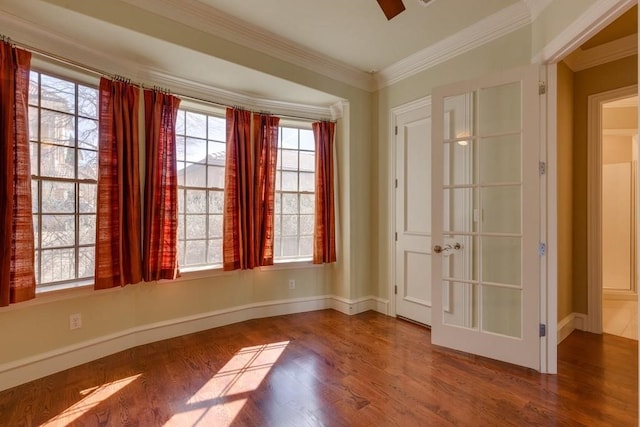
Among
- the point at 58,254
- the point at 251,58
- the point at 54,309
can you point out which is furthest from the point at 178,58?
the point at 54,309

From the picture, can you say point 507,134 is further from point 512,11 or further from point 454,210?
point 512,11

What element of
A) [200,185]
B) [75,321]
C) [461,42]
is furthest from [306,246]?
[461,42]

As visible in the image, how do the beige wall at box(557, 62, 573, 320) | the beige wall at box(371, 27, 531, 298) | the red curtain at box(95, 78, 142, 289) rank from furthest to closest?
the beige wall at box(557, 62, 573, 320), the beige wall at box(371, 27, 531, 298), the red curtain at box(95, 78, 142, 289)

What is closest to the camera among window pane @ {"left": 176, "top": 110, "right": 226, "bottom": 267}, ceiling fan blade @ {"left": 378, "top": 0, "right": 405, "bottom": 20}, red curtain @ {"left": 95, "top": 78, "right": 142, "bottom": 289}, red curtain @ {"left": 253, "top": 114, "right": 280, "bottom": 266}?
ceiling fan blade @ {"left": 378, "top": 0, "right": 405, "bottom": 20}

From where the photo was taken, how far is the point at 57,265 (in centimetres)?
248

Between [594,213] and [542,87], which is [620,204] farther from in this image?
[542,87]

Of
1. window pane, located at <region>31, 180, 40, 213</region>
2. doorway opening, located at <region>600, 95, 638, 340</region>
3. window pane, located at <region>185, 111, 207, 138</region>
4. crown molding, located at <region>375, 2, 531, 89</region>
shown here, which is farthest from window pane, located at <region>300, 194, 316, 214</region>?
doorway opening, located at <region>600, 95, 638, 340</region>

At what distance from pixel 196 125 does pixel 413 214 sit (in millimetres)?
2513

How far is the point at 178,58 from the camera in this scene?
2686 mm

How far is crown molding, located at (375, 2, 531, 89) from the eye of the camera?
2.55 metres

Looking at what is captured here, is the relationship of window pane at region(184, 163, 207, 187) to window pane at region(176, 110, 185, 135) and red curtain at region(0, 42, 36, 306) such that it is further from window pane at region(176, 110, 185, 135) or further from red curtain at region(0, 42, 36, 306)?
red curtain at region(0, 42, 36, 306)

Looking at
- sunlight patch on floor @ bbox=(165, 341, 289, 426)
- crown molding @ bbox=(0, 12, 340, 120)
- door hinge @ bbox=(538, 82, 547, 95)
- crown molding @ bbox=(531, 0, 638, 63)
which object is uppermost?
crown molding @ bbox=(0, 12, 340, 120)

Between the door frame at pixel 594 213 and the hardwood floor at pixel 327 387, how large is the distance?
264 millimetres

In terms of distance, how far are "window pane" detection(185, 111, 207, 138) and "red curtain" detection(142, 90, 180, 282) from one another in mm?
270
